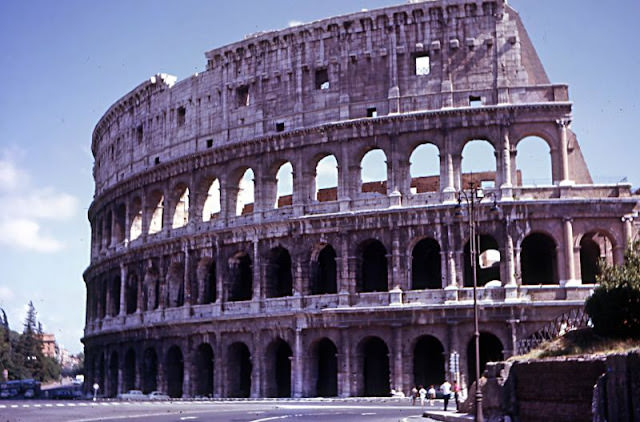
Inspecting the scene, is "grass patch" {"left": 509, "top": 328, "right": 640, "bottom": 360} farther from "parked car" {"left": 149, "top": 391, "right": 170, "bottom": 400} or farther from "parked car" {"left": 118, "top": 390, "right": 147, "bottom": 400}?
"parked car" {"left": 118, "top": 390, "right": 147, "bottom": 400}

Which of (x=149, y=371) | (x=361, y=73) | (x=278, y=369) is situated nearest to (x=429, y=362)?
(x=278, y=369)

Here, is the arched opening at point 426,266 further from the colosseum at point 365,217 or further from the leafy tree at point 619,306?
the leafy tree at point 619,306

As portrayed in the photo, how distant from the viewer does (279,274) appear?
4522 centimetres

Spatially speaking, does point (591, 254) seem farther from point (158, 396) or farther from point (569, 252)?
point (158, 396)

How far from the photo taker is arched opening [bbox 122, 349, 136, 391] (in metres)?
51.0

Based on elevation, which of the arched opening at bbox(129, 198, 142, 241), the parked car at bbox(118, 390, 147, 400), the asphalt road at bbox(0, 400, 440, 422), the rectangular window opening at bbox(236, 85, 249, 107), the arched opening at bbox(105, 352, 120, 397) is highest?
the rectangular window opening at bbox(236, 85, 249, 107)

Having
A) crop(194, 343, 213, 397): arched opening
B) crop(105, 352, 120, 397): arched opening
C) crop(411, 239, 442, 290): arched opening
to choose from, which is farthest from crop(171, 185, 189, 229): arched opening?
crop(411, 239, 442, 290): arched opening

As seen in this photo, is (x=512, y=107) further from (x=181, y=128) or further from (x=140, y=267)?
(x=140, y=267)

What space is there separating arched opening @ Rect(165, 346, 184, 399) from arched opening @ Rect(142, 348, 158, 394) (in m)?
1.28

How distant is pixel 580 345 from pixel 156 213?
111 feet

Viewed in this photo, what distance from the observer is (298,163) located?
4347cm

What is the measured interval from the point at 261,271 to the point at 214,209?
10.2m

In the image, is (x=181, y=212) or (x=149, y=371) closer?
(x=149, y=371)

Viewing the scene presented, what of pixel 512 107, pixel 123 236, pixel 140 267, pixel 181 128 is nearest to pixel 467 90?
pixel 512 107
